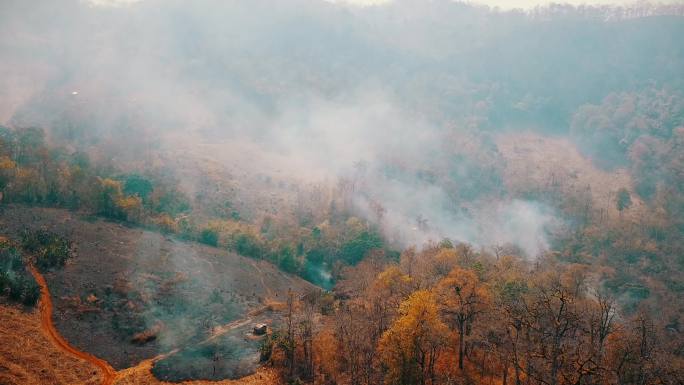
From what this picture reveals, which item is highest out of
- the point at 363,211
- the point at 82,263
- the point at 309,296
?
the point at 82,263

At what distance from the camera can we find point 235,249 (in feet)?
343

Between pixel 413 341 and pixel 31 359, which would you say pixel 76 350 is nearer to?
pixel 31 359

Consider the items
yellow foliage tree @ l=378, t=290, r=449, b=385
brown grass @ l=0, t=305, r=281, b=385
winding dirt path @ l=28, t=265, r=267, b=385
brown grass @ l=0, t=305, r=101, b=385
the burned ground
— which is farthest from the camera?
the burned ground

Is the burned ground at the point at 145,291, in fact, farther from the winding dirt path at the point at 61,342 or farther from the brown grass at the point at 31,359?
the brown grass at the point at 31,359

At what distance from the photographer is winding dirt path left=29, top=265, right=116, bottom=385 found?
46469 millimetres

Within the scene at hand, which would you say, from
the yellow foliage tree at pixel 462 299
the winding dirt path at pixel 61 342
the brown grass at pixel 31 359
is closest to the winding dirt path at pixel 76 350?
A: the winding dirt path at pixel 61 342

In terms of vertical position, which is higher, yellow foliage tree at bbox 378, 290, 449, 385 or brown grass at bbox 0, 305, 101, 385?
yellow foliage tree at bbox 378, 290, 449, 385

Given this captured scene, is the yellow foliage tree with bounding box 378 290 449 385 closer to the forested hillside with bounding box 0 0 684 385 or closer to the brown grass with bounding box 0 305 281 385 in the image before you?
the forested hillside with bounding box 0 0 684 385

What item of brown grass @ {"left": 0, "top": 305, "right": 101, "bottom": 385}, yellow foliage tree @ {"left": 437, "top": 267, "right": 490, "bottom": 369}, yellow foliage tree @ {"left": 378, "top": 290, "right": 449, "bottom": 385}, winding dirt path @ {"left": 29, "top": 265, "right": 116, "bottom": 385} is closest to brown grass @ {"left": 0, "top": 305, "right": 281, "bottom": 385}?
brown grass @ {"left": 0, "top": 305, "right": 101, "bottom": 385}

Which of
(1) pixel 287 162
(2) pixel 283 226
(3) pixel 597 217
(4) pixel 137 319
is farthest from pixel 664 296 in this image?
(1) pixel 287 162

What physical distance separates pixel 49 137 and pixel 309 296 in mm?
141235

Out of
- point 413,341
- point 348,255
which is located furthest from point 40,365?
point 348,255

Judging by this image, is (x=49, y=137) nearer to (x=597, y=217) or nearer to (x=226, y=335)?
(x=226, y=335)

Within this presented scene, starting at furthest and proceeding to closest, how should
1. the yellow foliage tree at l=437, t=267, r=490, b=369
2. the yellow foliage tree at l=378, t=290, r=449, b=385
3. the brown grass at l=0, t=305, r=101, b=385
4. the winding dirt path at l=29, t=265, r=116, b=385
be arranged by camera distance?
the yellow foliage tree at l=437, t=267, r=490, b=369 → the winding dirt path at l=29, t=265, r=116, b=385 → the yellow foliage tree at l=378, t=290, r=449, b=385 → the brown grass at l=0, t=305, r=101, b=385
